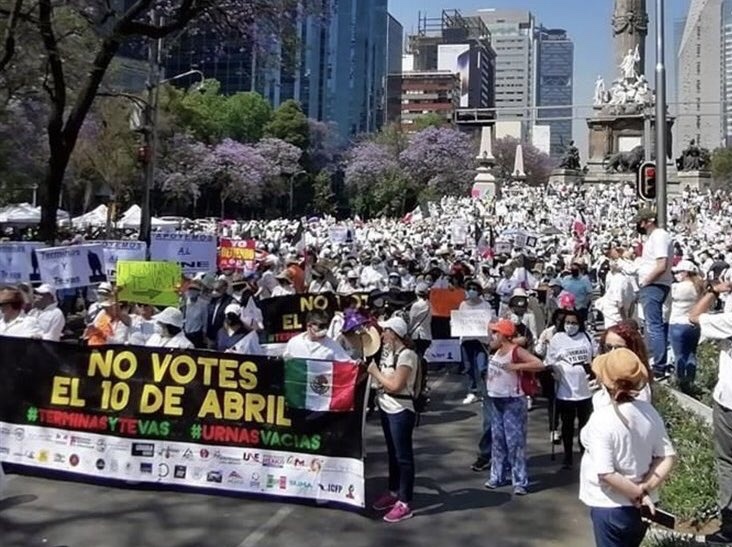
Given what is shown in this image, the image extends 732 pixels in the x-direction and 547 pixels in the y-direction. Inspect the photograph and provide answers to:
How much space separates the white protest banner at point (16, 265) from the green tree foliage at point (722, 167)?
7593 cm

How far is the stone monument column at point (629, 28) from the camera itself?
63.0m

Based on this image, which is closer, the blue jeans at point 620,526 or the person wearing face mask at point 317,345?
the blue jeans at point 620,526

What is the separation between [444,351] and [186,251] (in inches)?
188

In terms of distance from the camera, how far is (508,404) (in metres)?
7.81

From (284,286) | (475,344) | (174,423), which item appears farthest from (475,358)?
(174,423)

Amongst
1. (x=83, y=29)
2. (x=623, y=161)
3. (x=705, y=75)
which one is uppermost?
(x=705, y=75)

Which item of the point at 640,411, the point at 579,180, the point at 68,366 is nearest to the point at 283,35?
the point at 68,366

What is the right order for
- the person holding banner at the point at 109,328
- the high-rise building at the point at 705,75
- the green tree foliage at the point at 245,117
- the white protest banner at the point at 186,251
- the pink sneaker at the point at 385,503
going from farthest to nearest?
the high-rise building at the point at 705,75, the green tree foliage at the point at 245,117, the white protest banner at the point at 186,251, the person holding banner at the point at 109,328, the pink sneaker at the point at 385,503

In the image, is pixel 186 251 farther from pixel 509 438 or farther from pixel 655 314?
pixel 509 438

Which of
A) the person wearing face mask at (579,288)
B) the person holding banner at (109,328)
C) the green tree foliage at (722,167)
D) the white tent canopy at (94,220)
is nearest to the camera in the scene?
the person holding banner at (109,328)

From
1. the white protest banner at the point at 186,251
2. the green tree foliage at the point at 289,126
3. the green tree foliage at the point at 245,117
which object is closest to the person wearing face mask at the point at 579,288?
the white protest banner at the point at 186,251

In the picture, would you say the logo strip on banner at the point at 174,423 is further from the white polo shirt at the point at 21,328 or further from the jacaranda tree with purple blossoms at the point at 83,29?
the jacaranda tree with purple blossoms at the point at 83,29

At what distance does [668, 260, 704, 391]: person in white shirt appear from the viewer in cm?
975

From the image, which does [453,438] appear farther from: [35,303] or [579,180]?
[579,180]
